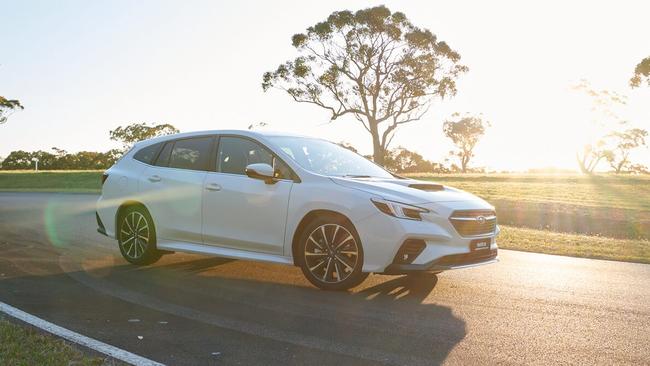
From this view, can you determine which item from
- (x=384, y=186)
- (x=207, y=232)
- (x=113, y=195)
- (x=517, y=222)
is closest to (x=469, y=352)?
(x=384, y=186)

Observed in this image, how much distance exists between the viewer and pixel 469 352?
4719 millimetres

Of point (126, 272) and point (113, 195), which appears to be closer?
point (126, 272)

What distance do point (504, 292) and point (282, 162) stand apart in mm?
2837

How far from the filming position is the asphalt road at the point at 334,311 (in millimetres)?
4711

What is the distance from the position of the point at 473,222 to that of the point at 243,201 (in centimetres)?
255

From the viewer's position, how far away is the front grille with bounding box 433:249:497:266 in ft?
20.9

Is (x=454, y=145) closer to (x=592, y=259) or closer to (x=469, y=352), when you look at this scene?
(x=592, y=259)

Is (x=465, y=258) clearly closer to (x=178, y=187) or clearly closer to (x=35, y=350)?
(x=178, y=187)

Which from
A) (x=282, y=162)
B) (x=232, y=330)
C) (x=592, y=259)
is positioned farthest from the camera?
(x=592, y=259)

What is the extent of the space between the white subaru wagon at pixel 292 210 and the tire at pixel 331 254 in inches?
0.4

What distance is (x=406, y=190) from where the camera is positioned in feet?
22.1

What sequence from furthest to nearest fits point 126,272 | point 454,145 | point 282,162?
point 454,145 → point 126,272 → point 282,162

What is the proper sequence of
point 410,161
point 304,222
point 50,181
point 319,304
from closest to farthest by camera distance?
point 319,304, point 304,222, point 50,181, point 410,161

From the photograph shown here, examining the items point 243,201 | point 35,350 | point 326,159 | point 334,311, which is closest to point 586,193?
point 326,159
